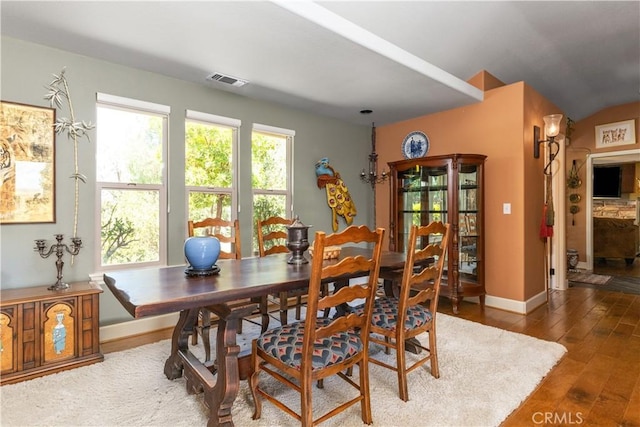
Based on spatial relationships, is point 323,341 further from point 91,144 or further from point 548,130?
point 548,130

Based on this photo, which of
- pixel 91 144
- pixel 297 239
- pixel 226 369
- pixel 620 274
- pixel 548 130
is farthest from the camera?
pixel 620 274

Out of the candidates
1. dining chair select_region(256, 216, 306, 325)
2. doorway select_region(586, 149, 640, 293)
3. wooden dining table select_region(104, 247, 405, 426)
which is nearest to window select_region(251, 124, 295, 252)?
dining chair select_region(256, 216, 306, 325)

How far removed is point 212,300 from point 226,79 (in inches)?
95.7

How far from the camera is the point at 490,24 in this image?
3000 millimetres

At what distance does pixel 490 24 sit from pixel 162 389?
12.7 feet

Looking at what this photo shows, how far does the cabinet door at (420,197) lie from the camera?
3832mm

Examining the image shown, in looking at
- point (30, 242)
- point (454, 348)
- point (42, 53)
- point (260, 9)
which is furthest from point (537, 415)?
point (42, 53)

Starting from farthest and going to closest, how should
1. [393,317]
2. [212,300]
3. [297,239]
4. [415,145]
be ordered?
[415,145] → [297,239] → [393,317] → [212,300]

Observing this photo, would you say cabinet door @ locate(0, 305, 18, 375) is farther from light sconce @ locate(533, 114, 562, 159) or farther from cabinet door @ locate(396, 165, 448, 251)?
light sconce @ locate(533, 114, 562, 159)

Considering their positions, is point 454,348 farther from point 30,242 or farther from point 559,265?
point 30,242

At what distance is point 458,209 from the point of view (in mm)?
3691

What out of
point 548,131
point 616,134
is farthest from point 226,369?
point 616,134

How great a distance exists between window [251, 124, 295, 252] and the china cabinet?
175 centimetres

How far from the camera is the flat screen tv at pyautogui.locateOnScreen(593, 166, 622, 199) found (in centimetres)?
734
